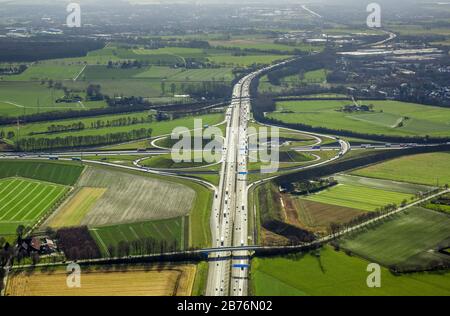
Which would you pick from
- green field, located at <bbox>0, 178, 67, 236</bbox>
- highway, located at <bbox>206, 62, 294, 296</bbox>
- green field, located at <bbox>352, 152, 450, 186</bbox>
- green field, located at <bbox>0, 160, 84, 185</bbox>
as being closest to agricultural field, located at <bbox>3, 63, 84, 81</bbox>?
highway, located at <bbox>206, 62, 294, 296</bbox>

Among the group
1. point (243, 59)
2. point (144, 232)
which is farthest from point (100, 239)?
point (243, 59)

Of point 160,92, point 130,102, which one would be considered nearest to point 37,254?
point 130,102

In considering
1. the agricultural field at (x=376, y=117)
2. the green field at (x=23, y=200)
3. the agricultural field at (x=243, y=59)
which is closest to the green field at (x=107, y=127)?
the agricultural field at (x=376, y=117)

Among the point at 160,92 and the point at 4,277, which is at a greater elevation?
the point at 160,92

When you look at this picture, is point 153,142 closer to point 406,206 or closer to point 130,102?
point 130,102

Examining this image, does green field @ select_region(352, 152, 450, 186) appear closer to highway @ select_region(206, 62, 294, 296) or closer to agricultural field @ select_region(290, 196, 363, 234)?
agricultural field @ select_region(290, 196, 363, 234)

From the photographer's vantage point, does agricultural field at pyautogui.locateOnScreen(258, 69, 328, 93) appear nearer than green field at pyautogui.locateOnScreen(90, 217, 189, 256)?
No
